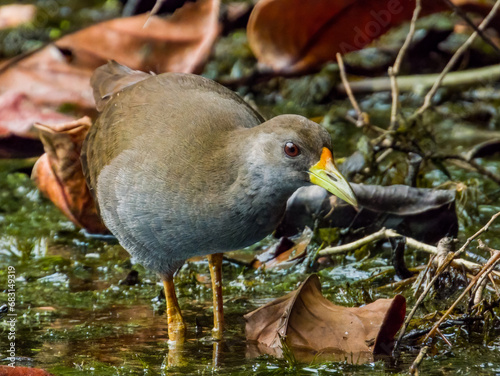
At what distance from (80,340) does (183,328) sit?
43 centimetres

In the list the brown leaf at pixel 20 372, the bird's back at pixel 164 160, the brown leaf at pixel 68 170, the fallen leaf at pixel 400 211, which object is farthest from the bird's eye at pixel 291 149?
the brown leaf at pixel 68 170

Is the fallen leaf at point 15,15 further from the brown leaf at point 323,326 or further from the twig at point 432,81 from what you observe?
the brown leaf at point 323,326

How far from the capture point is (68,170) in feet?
15.0

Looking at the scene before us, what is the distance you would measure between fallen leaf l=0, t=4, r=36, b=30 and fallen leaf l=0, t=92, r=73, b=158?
2.30 metres

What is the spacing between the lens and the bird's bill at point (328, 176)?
3.06 m

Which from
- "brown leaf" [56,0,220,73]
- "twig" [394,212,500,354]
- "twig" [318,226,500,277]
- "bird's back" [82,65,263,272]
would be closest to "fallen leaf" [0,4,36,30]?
"brown leaf" [56,0,220,73]

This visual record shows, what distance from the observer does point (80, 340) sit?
131 inches

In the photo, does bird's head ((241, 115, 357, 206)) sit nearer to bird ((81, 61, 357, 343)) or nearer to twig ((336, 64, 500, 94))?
bird ((81, 61, 357, 343))

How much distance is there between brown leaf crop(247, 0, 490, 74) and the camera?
208 inches

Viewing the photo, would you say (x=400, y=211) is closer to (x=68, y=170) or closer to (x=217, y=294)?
(x=217, y=294)

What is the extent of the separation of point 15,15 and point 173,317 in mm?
5290

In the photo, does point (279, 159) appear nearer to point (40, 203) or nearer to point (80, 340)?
point (80, 340)

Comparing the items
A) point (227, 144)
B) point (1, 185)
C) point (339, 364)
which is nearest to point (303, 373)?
point (339, 364)

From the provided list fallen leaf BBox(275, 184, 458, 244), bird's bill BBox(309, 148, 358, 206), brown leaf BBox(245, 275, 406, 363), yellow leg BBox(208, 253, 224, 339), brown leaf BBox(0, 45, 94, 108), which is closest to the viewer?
brown leaf BBox(245, 275, 406, 363)
